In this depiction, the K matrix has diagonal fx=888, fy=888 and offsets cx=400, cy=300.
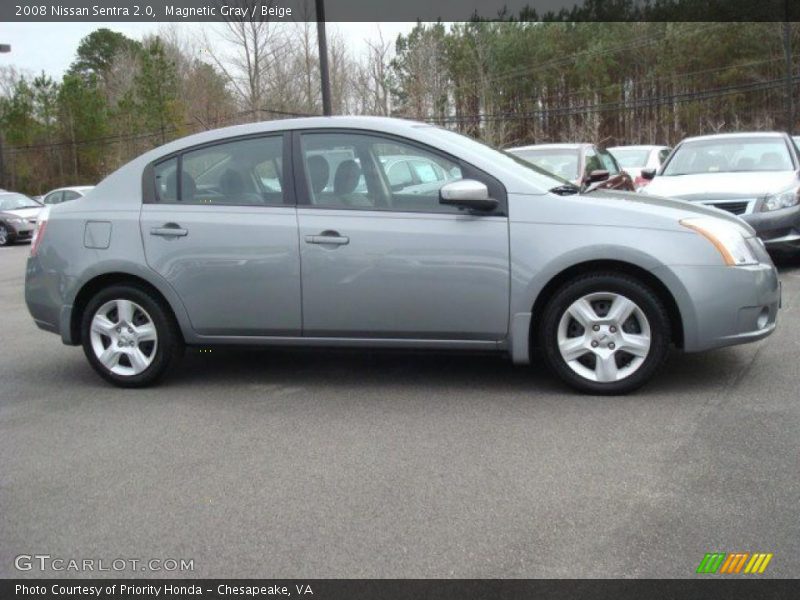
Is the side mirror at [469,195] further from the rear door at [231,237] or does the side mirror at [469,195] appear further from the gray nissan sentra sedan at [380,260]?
the rear door at [231,237]

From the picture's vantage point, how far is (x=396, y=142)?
5457 mm

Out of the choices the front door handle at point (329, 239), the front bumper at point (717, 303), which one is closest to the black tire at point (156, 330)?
the front door handle at point (329, 239)

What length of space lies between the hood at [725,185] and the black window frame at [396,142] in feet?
15.8

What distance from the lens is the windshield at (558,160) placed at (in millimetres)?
11477

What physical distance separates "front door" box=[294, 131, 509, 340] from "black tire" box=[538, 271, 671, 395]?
288 millimetres

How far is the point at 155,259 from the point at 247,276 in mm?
637

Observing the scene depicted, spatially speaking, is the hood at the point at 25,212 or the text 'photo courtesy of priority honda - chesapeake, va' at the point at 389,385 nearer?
→ the text 'photo courtesy of priority honda - chesapeake, va' at the point at 389,385

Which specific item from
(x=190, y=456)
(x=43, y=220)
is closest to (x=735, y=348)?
(x=190, y=456)

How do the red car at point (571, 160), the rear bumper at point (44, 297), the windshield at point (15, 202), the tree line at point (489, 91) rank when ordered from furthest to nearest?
1. the tree line at point (489, 91)
2. the windshield at point (15, 202)
3. the red car at point (571, 160)
4. the rear bumper at point (44, 297)

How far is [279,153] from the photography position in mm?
5625

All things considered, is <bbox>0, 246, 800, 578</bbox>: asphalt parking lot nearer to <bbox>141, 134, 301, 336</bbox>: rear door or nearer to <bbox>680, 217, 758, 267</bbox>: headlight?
<bbox>141, 134, 301, 336</bbox>: rear door

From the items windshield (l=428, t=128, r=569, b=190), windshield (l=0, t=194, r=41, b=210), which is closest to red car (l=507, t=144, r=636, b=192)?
windshield (l=428, t=128, r=569, b=190)

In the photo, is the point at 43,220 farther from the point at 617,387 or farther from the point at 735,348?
A: the point at 735,348

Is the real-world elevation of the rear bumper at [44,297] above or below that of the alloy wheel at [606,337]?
above
